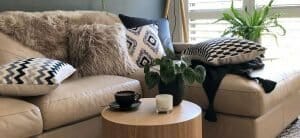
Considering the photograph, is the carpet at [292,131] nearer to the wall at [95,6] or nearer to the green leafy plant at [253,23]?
the green leafy plant at [253,23]

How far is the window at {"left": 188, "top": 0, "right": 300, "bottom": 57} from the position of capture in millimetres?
3453

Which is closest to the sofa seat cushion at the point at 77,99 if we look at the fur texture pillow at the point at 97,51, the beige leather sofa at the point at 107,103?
the beige leather sofa at the point at 107,103

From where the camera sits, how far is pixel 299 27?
343 centimetres

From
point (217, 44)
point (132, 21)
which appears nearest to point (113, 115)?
point (217, 44)

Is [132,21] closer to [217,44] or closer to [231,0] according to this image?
[217,44]

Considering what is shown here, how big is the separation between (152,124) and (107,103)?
0.63 m

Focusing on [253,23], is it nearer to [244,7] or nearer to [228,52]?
[244,7]

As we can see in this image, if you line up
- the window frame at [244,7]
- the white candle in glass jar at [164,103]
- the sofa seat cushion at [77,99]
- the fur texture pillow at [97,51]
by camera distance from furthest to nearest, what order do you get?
the window frame at [244,7]
the fur texture pillow at [97,51]
the sofa seat cushion at [77,99]
the white candle in glass jar at [164,103]

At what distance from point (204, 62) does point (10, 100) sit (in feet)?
4.08

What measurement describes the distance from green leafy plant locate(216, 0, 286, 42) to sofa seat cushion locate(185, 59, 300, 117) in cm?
87

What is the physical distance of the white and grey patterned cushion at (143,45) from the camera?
2855 millimetres

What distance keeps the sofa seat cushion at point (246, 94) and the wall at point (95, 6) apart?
53.2 inches

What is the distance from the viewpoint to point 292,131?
2.70 metres

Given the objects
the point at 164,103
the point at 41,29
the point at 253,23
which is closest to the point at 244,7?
the point at 253,23
